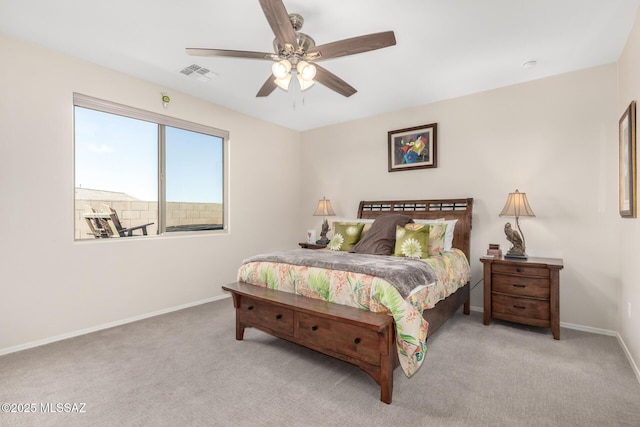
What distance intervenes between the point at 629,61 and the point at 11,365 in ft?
18.0

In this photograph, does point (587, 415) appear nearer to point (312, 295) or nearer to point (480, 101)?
point (312, 295)

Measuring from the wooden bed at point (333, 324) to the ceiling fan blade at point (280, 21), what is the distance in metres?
1.86

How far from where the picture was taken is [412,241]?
310cm

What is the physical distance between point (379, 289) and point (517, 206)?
2048 mm

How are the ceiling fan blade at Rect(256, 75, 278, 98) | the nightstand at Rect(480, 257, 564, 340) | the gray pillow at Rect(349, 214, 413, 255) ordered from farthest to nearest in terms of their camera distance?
the gray pillow at Rect(349, 214, 413, 255)
the nightstand at Rect(480, 257, 564, 340)
the ceiling fan blade at Rect(256, 75, 278, 98)

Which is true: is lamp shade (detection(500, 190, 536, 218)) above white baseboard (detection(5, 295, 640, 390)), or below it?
above

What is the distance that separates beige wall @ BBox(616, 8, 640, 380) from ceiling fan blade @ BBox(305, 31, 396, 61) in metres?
1.91

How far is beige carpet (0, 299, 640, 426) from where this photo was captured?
1796 mm

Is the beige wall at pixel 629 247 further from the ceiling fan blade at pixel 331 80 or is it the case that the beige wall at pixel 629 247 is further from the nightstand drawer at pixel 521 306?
the ceiling fan blade at pixel 331 80

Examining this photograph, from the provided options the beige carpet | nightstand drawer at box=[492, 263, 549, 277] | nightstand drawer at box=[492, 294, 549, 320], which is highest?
nightstand drawer at box=[492, 263, 549, 277]

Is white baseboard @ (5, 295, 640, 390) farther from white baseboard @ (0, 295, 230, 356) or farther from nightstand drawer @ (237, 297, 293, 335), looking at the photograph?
nightstand drawer @ (237, 297, 293, 335)

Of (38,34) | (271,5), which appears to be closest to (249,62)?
(271,5)

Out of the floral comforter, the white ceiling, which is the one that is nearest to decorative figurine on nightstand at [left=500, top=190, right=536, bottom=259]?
the floral comforter

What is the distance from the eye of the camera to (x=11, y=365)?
2408mm
